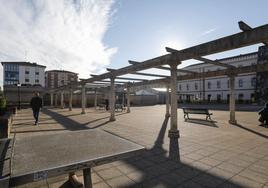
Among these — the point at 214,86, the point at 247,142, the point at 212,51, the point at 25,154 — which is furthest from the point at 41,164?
the point at 214,86

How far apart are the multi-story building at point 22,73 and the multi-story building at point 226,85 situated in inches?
1918

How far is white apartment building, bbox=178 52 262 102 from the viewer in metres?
36.7

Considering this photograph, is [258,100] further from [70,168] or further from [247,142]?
[70,168]

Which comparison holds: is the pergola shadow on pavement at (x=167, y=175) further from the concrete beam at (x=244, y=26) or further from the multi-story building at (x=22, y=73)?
the multi-story building at (x=22, y=73)

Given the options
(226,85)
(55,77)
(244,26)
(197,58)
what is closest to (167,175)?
(244,26)

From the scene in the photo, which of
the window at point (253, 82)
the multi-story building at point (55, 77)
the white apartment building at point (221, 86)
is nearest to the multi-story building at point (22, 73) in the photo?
the multi-story building at point (55, 77)

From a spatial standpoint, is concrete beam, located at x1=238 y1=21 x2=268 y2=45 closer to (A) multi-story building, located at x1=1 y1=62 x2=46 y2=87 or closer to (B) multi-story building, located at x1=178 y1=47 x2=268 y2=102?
(B) multi-story building, located at x1=178 y1=47 x2=268 y2=102

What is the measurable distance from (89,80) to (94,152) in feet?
42.5

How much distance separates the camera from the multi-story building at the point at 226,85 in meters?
35.3

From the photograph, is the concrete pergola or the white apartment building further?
the white apartment building

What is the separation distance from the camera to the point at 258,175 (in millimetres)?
3529

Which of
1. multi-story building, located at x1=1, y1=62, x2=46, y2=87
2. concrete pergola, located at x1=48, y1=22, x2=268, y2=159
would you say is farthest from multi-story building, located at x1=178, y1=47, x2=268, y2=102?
multi-story building, located at x1=1, y1=62, x2=46, y2=87

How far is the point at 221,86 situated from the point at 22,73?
199 feet

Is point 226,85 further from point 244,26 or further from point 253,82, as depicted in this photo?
point 244,26
